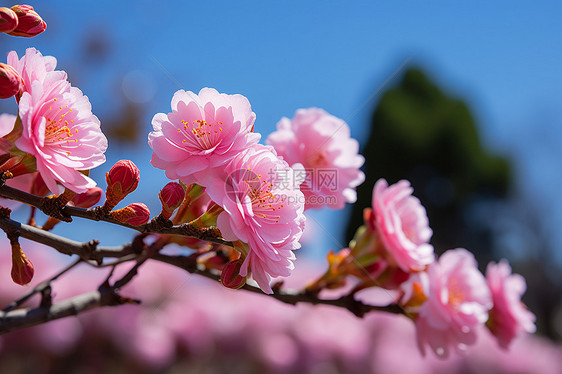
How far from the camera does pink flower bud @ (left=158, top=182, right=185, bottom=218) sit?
1.42ft

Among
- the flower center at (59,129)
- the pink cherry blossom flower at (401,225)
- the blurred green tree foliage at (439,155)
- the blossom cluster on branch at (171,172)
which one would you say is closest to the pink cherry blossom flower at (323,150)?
the pink cherry blossom flower at (401,225)

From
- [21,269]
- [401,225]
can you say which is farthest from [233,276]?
[401,225]

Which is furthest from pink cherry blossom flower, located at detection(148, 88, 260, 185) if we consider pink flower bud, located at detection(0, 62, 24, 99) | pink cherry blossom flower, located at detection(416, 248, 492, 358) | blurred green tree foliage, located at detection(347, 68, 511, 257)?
blurred green tree foliage, located at detection(347, 68, 511, 257)

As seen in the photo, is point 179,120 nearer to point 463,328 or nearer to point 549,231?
point 463,328

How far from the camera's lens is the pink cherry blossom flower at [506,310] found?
0.77 m

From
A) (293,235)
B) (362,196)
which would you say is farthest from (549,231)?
(293,235)

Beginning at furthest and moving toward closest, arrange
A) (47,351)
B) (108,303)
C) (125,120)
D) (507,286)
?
(125,120), (47,351), (507,286), (108,303)

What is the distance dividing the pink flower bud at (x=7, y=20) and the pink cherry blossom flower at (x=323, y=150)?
30cm

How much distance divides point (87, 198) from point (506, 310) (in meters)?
0.66

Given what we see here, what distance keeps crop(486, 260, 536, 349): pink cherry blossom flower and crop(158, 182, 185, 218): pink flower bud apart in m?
0.59

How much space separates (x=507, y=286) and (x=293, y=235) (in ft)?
1.72

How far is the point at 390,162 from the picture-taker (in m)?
10.5

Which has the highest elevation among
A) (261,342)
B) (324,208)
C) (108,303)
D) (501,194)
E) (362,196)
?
(324,208)

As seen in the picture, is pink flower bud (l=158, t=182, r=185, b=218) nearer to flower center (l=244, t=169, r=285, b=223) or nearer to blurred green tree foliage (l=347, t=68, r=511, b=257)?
flower center (l=244, t=169, r=285, b=223)
